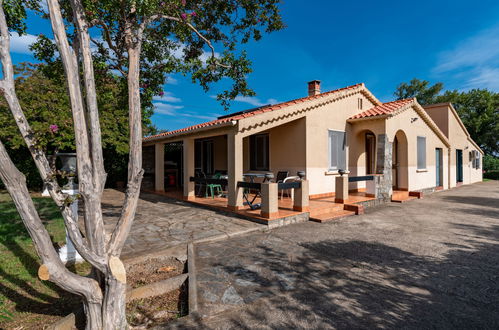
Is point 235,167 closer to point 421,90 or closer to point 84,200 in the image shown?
point 84,200

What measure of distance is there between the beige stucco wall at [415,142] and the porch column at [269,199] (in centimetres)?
588

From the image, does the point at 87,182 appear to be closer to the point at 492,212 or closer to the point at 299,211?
the point at 299,211

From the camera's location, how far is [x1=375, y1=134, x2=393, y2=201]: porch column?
974 centimetres

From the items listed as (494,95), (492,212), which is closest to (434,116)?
(492,212)

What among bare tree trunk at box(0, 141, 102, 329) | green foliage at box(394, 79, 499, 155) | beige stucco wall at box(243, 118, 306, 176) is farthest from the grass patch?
green foliage at box(394, 79, 499, 155)

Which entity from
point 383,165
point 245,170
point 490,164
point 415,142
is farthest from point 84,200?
point 490,164

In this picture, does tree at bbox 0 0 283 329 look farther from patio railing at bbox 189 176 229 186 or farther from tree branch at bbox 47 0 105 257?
patio railing at bbox 189 176 229 186

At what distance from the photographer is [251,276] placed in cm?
376

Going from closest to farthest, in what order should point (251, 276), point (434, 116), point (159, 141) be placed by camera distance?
1. point (251, 276)
2. point (159, 141)
3. point (434, 116)

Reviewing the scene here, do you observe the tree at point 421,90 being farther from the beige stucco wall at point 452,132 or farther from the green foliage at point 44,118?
the green foliage at point 44,118

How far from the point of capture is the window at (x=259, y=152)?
1095cm

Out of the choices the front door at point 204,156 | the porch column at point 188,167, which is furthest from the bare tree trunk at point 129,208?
the front door at point 204,156

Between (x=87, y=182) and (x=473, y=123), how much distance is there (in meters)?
39.7

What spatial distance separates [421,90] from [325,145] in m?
38.0
